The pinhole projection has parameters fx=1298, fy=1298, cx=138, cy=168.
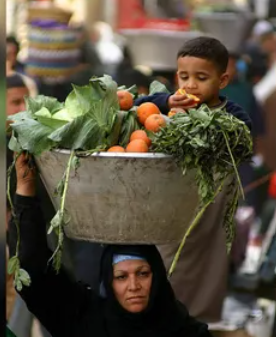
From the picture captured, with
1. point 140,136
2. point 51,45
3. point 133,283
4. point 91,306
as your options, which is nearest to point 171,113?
point 140,136

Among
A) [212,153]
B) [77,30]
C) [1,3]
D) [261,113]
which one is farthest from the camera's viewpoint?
[77,30]

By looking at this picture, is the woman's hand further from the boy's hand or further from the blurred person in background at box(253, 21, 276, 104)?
the blurred person in background at box(253, 21, 276, 104)

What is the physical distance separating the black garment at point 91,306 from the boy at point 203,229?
49cm

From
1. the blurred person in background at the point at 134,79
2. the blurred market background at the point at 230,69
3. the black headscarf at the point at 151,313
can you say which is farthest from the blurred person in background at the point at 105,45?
the black headscarf at the point at 151,313

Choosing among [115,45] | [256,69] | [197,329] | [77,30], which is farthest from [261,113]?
[197,329]

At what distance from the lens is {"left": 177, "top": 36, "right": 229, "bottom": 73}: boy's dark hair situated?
14.8ft

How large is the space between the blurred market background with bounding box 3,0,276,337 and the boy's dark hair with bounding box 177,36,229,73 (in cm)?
204

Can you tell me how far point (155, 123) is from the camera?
4227mm

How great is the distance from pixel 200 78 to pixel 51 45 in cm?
669

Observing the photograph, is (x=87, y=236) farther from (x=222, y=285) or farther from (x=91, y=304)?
(x=222, y=285)

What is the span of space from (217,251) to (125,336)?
2099 mm

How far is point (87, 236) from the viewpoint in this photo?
14.0ft

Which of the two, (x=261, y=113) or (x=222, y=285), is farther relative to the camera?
(x=261, y=113)


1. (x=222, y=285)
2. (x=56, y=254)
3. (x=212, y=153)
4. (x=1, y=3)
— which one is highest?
(x=1, y=3)
